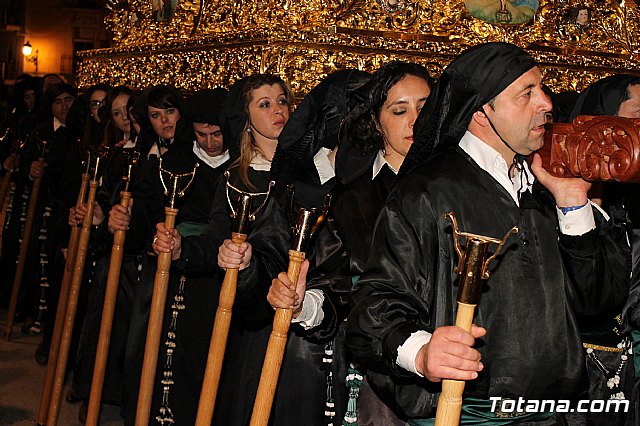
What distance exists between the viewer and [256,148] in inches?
216

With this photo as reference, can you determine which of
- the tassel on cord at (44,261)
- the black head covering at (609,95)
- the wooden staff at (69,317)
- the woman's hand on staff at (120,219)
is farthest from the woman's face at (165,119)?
the tassel on cord at (44,261)

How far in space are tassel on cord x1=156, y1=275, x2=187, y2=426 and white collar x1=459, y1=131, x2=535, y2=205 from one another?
3.03 m

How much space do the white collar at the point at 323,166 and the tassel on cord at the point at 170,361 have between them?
1.70 m

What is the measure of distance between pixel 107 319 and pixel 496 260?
3253mm

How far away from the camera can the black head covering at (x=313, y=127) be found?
461 cm

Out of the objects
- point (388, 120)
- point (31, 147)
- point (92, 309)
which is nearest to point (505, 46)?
point (388, 120)

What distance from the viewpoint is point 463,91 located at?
3.31 m

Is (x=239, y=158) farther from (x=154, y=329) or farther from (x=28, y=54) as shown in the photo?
(x=28, y=54)

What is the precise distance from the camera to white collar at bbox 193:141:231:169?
21.1ft

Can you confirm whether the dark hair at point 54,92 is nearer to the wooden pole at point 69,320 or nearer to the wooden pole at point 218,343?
the wooden pole at point 69,320

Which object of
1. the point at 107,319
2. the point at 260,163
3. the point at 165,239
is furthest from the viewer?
the point at 107,319

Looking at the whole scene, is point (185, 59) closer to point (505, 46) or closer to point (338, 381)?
point (338, 381)

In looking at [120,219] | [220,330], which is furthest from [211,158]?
[220,330]

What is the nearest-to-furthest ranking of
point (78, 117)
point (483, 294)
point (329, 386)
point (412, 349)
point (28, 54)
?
point (412, 349)
point (483, 294)
point (329, 386)
point (78, 117)
point (28, 54)
